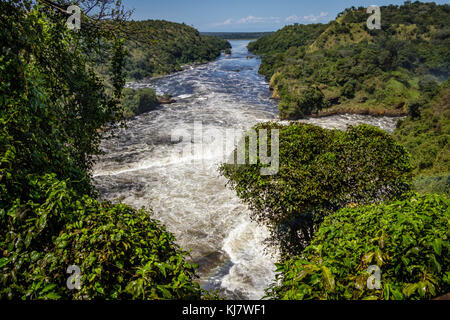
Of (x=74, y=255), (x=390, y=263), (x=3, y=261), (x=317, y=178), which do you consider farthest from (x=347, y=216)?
(x=3, y=261)

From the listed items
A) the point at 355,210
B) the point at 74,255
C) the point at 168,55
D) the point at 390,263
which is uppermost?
the point at 168,55

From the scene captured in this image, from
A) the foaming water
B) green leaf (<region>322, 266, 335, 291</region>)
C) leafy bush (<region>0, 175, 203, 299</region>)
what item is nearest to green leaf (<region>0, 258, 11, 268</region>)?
leafy bush (<region>0, 175, 203, 299</region>)

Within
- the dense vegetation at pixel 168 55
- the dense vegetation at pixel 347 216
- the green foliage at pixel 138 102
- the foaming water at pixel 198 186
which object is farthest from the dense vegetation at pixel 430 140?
the dense vegetation at pixel 168 55

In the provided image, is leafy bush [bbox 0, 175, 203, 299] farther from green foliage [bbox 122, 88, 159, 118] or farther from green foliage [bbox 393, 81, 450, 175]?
green foliage [bbox 122, 88, 159, 118]

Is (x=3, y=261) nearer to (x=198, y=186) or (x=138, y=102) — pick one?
(x=198, y=186)

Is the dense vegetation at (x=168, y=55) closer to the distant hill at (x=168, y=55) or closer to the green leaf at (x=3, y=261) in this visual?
the distant hill at (x=168, y=55)

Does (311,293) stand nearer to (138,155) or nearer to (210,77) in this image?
(138,155)

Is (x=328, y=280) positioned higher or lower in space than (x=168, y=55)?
lower
